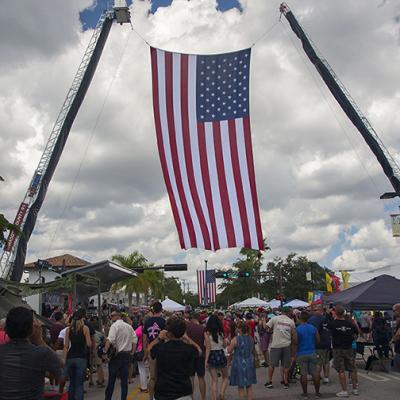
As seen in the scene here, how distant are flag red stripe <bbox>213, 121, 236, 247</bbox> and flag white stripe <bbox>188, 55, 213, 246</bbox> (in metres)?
0.43

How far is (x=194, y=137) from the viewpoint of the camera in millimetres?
12984

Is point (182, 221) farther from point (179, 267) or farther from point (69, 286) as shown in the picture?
point (179, 267)

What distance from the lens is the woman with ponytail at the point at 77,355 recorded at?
27.4 ft

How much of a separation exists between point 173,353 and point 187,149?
28.9ft

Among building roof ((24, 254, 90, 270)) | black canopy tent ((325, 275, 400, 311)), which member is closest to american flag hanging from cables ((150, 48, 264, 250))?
black canopy tent ((325, 275, 400, 311))

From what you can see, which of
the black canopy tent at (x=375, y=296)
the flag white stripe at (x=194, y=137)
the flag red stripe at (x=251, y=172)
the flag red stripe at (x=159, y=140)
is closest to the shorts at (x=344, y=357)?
the flag red stripe at (x=251, y=172)

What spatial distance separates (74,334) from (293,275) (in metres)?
94.3

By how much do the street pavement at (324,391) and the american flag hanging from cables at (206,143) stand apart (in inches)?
126

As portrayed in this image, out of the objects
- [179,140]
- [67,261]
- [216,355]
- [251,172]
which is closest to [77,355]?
[216,355]

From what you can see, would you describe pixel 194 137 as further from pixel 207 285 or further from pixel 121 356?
pixel 207 285

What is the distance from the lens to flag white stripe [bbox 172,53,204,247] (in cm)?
1256

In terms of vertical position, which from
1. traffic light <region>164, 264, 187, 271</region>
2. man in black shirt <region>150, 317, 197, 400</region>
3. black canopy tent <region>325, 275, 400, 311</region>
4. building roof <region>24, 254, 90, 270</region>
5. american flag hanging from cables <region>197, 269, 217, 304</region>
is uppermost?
building roof <region>24, 254, 90, 270</region>

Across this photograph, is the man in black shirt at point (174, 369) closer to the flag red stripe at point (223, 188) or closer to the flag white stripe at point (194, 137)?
the flag red stripe at point (223, 188)

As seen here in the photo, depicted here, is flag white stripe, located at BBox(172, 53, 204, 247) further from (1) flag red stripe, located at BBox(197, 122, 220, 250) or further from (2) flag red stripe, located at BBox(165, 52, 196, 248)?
(1) flag red stripe, located at BBox(197, 122, 220, 250)
